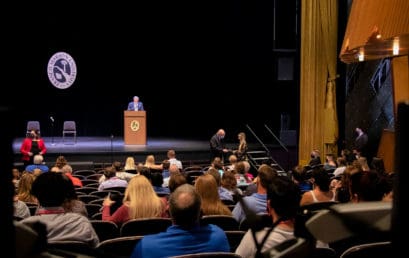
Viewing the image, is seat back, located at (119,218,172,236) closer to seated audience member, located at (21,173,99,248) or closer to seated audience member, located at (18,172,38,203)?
seated audience member, located at (21,173,99,248)

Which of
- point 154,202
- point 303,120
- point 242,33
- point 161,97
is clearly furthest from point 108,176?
point 161,97

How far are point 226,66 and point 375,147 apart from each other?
585 centimetres

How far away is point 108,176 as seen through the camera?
667cm

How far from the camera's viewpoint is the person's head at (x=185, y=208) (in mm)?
2484

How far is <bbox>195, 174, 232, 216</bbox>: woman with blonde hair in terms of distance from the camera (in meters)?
3.98

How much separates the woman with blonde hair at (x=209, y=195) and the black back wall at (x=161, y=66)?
37.5 ft

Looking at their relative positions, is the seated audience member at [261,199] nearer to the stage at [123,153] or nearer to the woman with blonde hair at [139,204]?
the woman with blonde hair at [139,204]

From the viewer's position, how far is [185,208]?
2.49 metres

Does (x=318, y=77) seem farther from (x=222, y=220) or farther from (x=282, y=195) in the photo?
(x=282, y=195)

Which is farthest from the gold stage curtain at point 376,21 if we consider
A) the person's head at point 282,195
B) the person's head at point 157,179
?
the person's head at point 157,179

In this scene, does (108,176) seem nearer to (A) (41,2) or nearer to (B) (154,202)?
(B) (154,202)

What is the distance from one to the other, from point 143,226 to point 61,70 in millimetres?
13142

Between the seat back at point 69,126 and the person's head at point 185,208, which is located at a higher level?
the seat back at point 69,126

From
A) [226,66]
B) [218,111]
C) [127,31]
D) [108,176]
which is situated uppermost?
[127,31]
